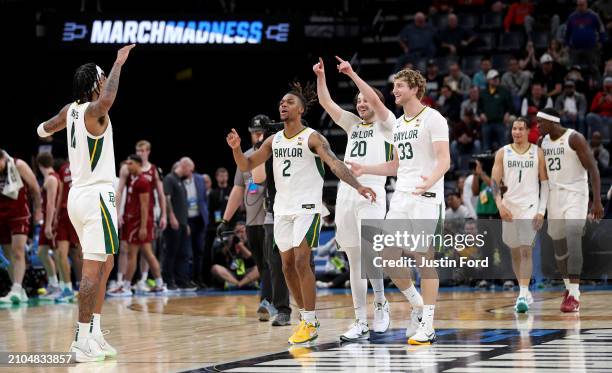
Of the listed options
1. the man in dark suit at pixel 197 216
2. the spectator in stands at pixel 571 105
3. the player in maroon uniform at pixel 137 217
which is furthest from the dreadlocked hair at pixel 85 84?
the spectator in stands at pixel 571 105

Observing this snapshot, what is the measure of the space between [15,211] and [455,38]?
1087 centimetres

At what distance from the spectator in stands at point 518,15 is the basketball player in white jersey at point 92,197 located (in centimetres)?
1534

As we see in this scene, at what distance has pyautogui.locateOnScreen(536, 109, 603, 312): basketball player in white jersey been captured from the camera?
38.4 ft

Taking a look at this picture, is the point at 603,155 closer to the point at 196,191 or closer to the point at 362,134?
the point at 196,191

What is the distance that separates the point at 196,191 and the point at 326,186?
10.9 feet

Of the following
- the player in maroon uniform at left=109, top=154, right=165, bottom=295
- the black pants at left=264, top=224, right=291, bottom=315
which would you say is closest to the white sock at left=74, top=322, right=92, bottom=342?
the black pants at left=264, top=224, right=291, bottom=315

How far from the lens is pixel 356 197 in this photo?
9320 millimetres

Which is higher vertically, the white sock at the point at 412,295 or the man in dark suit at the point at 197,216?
the man in dark suit at the point at 197,216

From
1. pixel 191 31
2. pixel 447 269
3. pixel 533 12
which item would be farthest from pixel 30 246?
pixel 533 12

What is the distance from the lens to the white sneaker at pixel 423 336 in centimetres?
854

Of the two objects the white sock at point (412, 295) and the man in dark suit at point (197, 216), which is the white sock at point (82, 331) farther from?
the man in dark suit at point (197, 216)

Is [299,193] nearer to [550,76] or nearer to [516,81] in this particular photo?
[550,76]

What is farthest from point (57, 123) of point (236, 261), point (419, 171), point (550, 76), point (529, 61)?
point (529, 61)

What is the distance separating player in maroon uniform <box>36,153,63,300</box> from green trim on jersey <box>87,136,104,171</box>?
660cm
